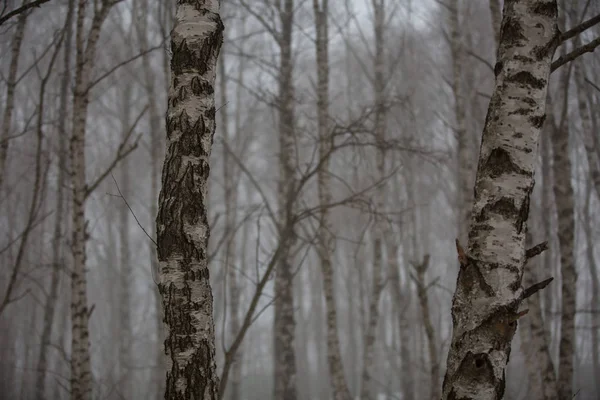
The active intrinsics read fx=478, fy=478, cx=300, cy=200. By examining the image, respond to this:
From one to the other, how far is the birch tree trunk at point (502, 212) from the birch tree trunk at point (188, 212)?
3.89ft

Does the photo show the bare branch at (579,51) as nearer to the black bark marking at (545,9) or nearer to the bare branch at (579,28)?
the bare branch at (579,28)

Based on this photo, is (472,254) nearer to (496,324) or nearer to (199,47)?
(496,324)

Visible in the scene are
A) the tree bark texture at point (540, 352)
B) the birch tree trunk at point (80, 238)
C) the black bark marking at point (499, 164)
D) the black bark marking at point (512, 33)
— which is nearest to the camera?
the black bark marking at point (499, 164)

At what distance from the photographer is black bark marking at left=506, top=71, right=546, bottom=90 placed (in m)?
2.25

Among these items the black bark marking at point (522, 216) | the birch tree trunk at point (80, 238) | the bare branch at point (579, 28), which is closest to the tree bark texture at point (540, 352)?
the black bark marking at point (522, 216)

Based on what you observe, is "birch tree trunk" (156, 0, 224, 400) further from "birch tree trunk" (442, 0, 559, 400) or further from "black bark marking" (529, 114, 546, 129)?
"black bark marking" (529, 114, 546, 129)

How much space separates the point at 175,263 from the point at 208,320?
0.34 metres

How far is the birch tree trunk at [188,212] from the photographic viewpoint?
2344mm

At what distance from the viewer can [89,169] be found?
1756 cm

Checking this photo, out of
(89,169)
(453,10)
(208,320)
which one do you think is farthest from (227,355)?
(89,169)

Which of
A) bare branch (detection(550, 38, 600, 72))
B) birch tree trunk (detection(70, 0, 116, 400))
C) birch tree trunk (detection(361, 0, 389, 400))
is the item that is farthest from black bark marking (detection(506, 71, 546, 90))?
birch tree trunk (detection(361, 0, 389, 400))

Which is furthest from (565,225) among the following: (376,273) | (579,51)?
(579,51)

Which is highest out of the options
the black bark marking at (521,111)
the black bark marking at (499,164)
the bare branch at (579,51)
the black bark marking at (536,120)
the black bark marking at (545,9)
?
the black bark marking at (545,9)

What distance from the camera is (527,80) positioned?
2.25 metres
